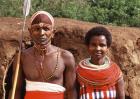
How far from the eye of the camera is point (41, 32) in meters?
3.50

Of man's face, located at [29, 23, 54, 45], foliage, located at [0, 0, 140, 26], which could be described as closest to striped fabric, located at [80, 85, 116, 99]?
man's face, located at [29, 23, 54, 45]

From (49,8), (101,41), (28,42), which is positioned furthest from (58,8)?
(101,41)

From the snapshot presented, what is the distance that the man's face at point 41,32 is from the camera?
11.5 feet

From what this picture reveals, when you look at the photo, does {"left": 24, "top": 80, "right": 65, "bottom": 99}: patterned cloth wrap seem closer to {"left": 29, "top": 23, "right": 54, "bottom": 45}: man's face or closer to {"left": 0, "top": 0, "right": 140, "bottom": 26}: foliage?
{"left": 29, "top": 23, "right": 54, "bottom": 45}: man's face

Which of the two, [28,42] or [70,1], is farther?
[70,1]

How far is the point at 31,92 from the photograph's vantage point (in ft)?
11.6

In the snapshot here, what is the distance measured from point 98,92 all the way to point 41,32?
0.69 metres

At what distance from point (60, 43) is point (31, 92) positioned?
160 cm

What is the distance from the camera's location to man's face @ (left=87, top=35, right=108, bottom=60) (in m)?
3.64

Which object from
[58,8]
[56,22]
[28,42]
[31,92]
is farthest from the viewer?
[58,8]

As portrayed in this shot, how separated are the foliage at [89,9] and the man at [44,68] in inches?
142

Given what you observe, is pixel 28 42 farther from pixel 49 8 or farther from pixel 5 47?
pixel 49 8

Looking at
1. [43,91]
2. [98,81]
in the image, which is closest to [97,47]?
[98,81]

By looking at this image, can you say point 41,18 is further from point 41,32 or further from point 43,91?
point 43,91
